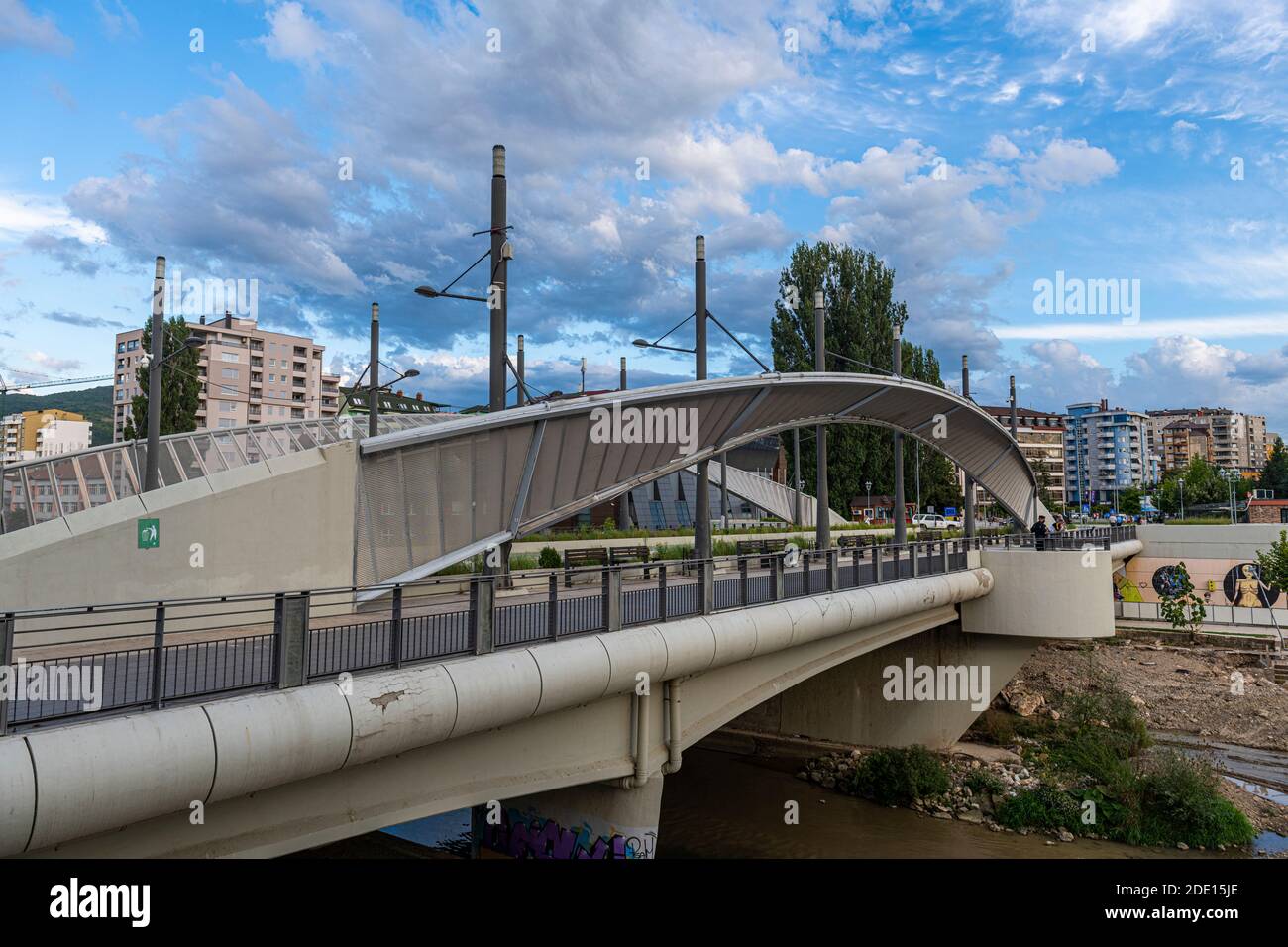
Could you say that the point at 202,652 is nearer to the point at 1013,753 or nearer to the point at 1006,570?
the point at 1006,570

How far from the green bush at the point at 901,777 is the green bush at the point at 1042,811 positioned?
5.52 feet

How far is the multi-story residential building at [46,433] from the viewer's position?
3511 inches

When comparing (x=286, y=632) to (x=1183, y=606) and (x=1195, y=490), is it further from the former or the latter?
(x=1195, y=490)

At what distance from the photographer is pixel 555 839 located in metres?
12.4

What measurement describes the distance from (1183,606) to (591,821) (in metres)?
39.6

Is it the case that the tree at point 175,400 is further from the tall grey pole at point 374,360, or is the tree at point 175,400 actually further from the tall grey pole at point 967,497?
the tall grey pole at point 967,497

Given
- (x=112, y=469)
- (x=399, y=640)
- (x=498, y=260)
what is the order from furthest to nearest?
(x=112, y=469)
(x=498, y=260)
(x=399, y=640)

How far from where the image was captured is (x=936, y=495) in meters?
77.1

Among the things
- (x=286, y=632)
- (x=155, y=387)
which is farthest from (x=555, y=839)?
(x=155, y=387)

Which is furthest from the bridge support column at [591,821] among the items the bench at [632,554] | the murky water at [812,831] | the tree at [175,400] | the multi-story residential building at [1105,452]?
the multi-story residential building at [1105,452]

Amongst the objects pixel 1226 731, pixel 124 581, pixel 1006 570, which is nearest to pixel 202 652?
pixel 124 581

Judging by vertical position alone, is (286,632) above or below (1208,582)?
above
